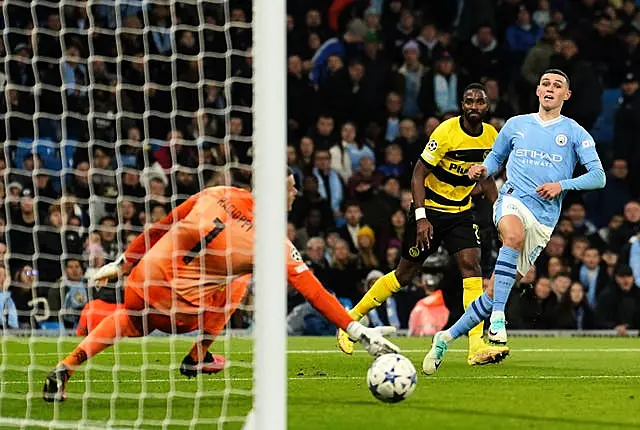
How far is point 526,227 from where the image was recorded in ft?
33.6

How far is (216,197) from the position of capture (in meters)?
8.62

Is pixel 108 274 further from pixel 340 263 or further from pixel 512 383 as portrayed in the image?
pixel 340 263

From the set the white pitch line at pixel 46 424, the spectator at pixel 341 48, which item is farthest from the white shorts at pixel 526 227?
the spectator at pixel 341 48

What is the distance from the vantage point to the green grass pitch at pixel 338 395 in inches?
298

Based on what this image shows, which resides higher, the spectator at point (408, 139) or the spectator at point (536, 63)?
the spectator at point (536, 63)

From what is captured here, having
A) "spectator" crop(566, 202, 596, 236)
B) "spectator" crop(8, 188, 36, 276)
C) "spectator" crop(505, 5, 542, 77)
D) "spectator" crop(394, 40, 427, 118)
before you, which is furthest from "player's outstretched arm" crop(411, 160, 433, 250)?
"spectator" crop(505, 5, 542, 77)

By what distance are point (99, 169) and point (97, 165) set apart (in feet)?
0.31

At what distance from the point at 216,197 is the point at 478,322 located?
2456 mm

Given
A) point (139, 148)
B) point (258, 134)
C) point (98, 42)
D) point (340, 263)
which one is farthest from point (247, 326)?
point (258, 134)

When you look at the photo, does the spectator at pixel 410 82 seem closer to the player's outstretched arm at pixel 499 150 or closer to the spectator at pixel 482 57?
the spectator at pixel 482 57

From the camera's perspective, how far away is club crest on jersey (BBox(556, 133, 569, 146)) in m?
10.3

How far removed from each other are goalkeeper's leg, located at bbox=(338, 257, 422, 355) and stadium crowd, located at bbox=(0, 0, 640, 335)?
143 centimetres

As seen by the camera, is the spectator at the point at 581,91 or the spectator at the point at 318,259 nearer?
the spectator at the point at 318,259

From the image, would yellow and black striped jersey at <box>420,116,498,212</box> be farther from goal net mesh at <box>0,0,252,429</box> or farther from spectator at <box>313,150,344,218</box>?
spectator at <box>313,150,344,218</box>
